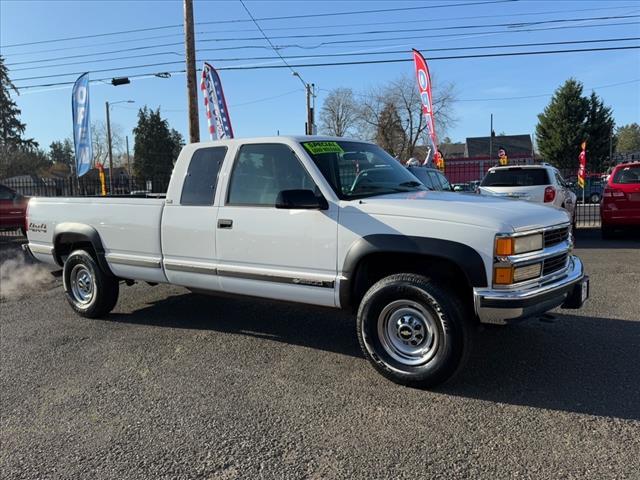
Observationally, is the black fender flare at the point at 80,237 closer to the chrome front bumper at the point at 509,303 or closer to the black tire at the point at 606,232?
the chrome front bumper at the point at 509,303

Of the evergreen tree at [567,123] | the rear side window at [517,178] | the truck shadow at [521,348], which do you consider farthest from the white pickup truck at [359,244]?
the evergreen tree at [567,123]

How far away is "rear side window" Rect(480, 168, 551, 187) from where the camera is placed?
36.7ft

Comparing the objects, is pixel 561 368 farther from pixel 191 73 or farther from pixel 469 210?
pixel 191 73

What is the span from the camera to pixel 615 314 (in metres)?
5.76

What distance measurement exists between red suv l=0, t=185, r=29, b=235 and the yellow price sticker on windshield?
12.5m

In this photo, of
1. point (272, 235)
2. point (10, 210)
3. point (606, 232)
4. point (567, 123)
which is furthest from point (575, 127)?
point (272, 235)

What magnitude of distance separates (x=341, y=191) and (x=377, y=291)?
917mm

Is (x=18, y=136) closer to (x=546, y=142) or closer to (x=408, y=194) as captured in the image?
(x=546, y=142)

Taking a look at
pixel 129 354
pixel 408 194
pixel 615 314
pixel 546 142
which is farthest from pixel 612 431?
pixel 546 142

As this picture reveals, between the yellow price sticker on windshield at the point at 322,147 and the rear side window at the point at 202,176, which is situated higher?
the yellow price sticker on windshield at the point at 322,147

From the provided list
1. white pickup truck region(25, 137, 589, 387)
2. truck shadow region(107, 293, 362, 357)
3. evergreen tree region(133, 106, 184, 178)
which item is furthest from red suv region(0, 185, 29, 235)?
evergreen tree region(133, 106, 184, 178)

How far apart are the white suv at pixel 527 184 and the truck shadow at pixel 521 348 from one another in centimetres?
581

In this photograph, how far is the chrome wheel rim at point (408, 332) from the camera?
12.9ft

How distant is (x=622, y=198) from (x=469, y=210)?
363 inches
